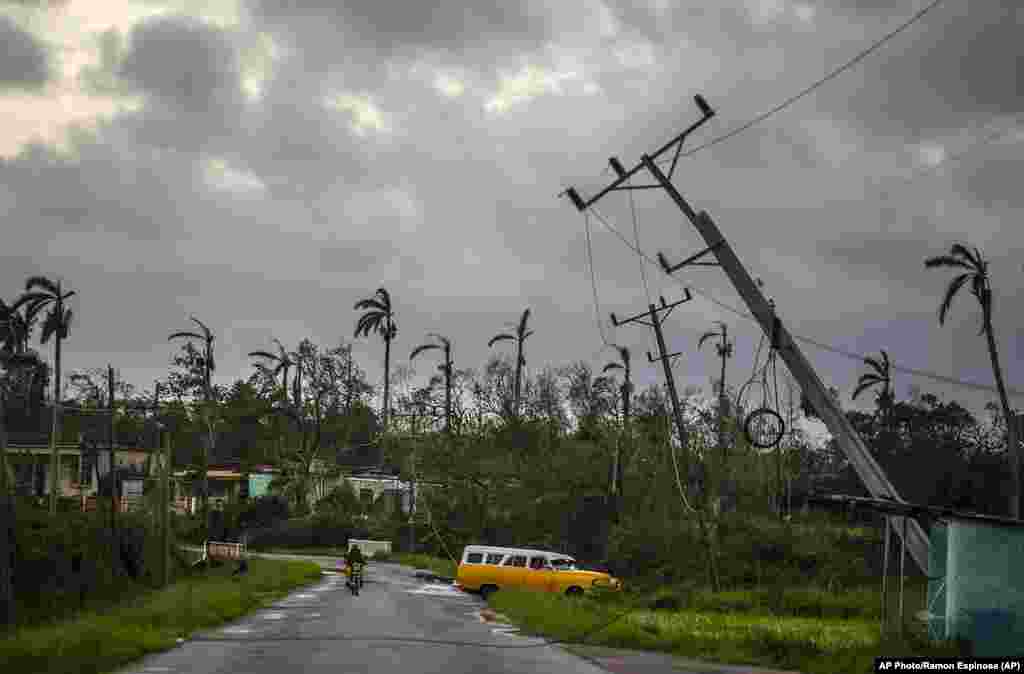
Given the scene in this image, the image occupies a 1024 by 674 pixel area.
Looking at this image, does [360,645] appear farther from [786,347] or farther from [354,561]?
[354,561]

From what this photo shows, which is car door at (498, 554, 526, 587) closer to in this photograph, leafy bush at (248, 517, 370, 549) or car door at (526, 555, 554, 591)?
car door at (526, 555, 554, 591)

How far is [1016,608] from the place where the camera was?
19.7 metres

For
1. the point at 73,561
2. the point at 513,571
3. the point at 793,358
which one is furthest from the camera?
the point at 513,571

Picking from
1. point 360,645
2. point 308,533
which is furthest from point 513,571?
point 308,533

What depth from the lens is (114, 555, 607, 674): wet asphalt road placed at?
17.9m

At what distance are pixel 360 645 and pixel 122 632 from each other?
5058 mm

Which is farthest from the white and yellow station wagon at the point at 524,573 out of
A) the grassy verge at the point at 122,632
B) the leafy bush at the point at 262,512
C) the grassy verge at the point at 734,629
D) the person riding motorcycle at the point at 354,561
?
the leafy bush at the point at 262,512

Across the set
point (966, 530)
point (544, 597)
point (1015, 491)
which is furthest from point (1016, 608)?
point (1015, 491)

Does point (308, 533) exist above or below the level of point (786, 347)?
below

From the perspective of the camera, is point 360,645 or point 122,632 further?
point 122,632

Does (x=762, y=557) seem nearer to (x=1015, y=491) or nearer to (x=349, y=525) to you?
(x=1015, y=491)

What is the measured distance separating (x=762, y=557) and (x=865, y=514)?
15.5 m

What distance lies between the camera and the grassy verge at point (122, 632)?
59.6 ft

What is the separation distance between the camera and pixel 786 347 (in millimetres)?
25734
